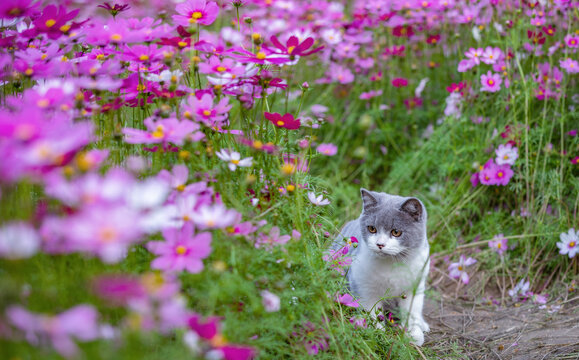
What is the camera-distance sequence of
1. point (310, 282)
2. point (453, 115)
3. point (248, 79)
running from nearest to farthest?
point (310, 282), point (248, 79), point (453, 115)

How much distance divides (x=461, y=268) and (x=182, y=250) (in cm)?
164

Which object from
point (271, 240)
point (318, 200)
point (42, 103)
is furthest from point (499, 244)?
point (42, 103)

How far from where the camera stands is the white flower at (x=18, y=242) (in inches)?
28.1

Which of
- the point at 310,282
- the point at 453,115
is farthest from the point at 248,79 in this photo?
the point at 453,115

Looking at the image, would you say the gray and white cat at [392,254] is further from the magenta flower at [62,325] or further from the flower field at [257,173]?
the magenta flower at [62,325]

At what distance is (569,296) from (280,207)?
4.70 ft

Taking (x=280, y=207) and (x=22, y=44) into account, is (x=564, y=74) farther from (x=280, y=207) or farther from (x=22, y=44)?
(x=22, y=44)

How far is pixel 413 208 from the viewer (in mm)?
1836

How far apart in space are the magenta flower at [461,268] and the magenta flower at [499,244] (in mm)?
111

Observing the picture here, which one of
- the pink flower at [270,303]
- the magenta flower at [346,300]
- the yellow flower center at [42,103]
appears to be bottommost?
the magenta flower at [346,300]

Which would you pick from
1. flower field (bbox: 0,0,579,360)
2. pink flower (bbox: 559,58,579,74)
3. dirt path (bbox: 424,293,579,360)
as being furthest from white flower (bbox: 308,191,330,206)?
pink flower (bbox: 559,58,579,74)

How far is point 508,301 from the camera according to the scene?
220 cm

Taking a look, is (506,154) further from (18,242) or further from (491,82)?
(18,242)

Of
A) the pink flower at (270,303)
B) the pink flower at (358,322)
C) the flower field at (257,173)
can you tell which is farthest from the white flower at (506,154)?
the pink flower at (270,303)
